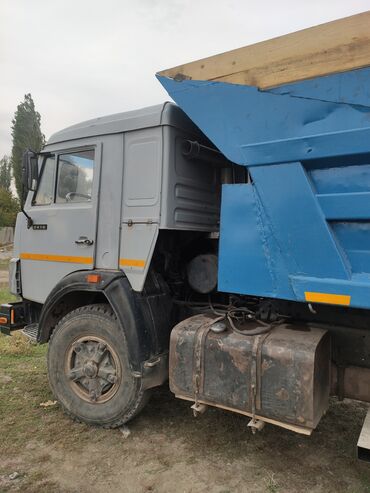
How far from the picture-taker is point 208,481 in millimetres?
2871

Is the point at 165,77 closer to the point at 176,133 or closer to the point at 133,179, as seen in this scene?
the point at 176,133

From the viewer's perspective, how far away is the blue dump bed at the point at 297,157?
235 centimetres

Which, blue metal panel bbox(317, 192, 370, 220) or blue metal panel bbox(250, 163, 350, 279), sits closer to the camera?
blue metal panel bbox(317, 192, 370, 220)

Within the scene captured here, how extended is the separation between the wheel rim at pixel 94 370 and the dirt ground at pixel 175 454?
32 centimetres

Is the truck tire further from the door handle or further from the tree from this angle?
the tree

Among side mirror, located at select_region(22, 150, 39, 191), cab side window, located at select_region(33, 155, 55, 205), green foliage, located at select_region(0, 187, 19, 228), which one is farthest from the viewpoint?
green foliage, located at select_region(0, 187, 19, 228)

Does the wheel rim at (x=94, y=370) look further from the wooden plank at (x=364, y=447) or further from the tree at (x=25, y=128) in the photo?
the tree at (x=25, y=128)

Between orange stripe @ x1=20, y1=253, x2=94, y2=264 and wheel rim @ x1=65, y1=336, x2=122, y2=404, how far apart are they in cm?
68

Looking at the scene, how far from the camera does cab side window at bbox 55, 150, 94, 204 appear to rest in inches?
152

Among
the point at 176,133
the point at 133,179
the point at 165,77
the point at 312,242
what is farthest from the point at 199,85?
the point at 312,242

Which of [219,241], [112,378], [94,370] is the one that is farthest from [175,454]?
[219,241]

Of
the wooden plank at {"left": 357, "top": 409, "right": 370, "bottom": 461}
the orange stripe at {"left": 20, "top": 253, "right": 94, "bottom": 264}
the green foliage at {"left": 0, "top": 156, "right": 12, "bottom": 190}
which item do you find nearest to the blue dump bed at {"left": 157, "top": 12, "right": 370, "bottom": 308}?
the wooden plank at {"left": 357, "top": 409, "right": 370, "bottom": 461}

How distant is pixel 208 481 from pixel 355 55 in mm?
2859

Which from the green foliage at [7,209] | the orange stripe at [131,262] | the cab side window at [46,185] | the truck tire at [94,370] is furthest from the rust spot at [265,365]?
the green foliage at [7,209]
